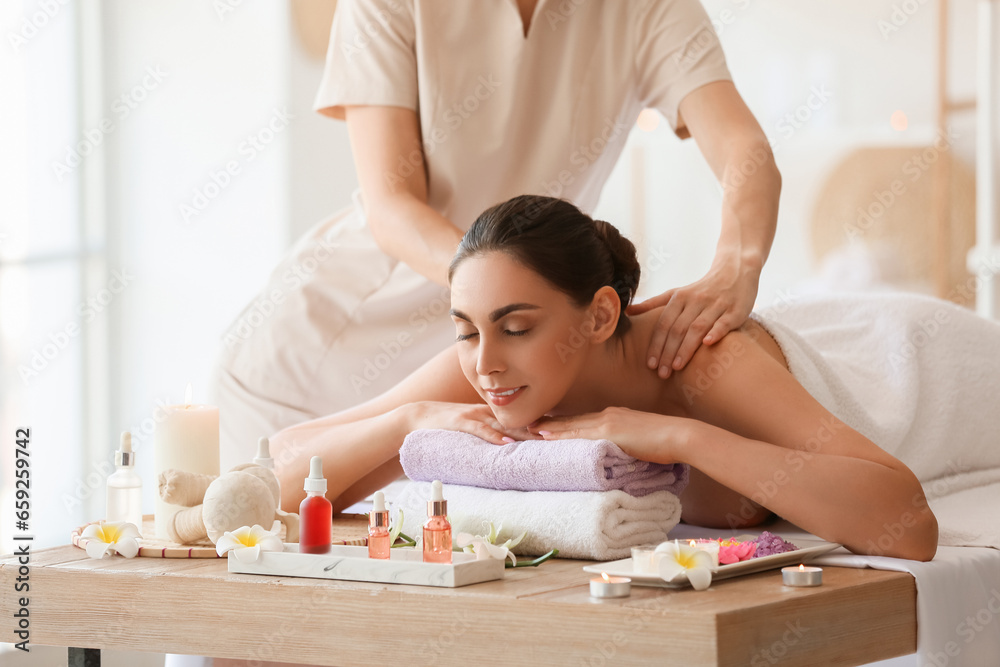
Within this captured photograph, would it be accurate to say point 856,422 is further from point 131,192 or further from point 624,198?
point 624,198

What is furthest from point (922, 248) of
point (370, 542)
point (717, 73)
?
point (370, 542)

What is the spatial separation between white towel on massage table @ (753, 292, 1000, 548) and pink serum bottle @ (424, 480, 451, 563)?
664 millimetres

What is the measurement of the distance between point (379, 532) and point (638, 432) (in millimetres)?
319

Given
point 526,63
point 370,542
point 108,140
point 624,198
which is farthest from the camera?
point 624,198

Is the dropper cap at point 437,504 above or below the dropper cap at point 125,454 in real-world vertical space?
below

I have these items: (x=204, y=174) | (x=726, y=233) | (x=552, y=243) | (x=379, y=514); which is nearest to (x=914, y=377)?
(x=726, y=233)

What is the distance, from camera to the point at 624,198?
421 cm

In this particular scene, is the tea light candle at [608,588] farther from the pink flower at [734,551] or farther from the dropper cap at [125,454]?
the dropper cap at [125,454]

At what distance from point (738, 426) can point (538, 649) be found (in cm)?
54

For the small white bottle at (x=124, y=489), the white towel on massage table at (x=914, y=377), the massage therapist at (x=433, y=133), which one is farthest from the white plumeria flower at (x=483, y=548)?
the massage therapist at (x=433, y=133)

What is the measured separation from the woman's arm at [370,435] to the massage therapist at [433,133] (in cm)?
31

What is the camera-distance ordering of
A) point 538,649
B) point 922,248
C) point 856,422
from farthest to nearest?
point 922,248 → point 856,422 → point 538,649

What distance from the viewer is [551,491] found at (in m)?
1.21

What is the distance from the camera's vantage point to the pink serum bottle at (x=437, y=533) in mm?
1038
